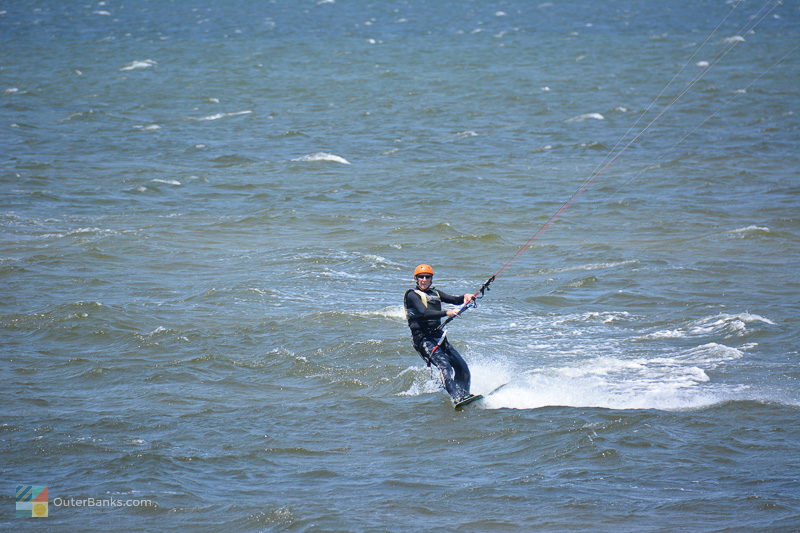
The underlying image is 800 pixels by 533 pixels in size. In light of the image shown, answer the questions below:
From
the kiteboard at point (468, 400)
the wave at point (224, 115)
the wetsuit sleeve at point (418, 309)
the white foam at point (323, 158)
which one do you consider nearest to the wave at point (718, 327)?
the kiteboard at point (468, 400)

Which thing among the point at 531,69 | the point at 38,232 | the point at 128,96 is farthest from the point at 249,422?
the point at 531,69

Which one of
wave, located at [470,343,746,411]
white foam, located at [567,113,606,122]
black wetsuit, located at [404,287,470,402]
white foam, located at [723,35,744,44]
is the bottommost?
white foam, located at [723,35,744,44]

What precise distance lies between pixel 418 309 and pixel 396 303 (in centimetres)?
537

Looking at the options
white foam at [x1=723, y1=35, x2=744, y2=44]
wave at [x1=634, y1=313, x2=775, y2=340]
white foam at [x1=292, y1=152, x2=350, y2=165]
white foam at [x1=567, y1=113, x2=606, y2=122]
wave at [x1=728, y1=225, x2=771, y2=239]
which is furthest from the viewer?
Answer: white foam at [x1=723, y1=35, x2=744, y2=44]

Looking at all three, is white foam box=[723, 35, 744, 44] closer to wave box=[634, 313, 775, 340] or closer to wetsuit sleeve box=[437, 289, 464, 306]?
wave box=[634, 313, 775, 340]

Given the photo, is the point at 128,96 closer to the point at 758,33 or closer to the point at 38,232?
the point at 38,232

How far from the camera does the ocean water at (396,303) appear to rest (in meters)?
11.5

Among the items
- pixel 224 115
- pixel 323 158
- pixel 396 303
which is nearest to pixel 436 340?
pixel 396 303

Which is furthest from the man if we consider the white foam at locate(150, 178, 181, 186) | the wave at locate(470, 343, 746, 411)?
the white foam at locate(150, 178, 181, 186)

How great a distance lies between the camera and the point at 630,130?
3809 centimetres

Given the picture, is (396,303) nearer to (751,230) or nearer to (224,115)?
(751,230)

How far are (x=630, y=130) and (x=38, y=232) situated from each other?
21.4m

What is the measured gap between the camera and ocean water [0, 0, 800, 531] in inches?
455

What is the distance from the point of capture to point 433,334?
14.1 metres
